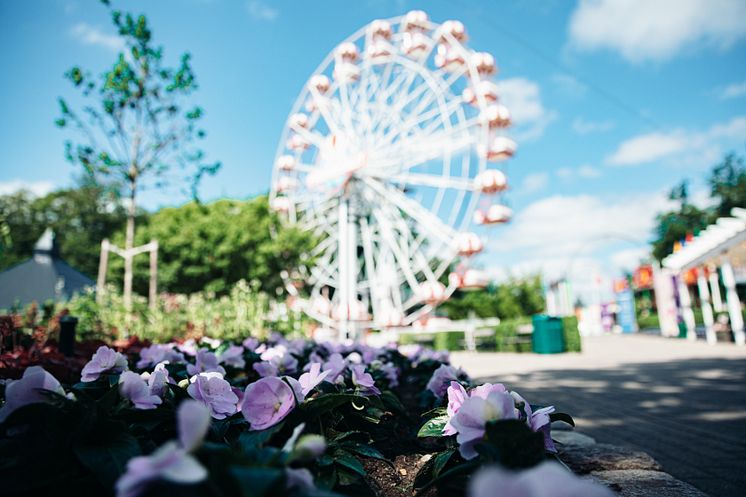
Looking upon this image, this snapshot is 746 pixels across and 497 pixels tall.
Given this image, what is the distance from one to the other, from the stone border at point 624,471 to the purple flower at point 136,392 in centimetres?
99

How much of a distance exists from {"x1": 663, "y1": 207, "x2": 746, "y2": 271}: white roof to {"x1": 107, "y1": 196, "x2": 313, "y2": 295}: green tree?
12.2 metres

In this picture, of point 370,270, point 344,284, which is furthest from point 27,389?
point 370,270

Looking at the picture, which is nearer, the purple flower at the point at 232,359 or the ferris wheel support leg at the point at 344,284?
the purple flower at the point at 232,359

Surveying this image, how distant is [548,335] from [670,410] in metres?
9.35

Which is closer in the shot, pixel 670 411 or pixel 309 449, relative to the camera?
pixel 309 449

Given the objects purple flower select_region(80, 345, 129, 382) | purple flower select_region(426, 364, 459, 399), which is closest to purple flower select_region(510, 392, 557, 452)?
purple flower select_region(426, 364, 459, 399)

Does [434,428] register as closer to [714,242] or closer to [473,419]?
[473,419]

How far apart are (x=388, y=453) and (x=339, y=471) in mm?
539

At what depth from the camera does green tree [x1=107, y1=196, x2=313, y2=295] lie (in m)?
16.1

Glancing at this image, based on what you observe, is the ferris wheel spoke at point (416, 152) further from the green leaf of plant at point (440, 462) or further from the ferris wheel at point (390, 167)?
the green leaf of plant at point (440, 462)

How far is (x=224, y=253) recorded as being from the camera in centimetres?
1656

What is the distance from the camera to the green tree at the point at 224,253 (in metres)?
16.1

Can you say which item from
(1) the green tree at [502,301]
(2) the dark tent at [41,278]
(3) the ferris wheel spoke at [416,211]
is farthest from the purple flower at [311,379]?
(1) the green tree at [502,301]

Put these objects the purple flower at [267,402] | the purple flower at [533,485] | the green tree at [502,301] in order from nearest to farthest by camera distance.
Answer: the purple flower at [533,485] < the purple flower at [267,402] < the green tree at [502,301]
